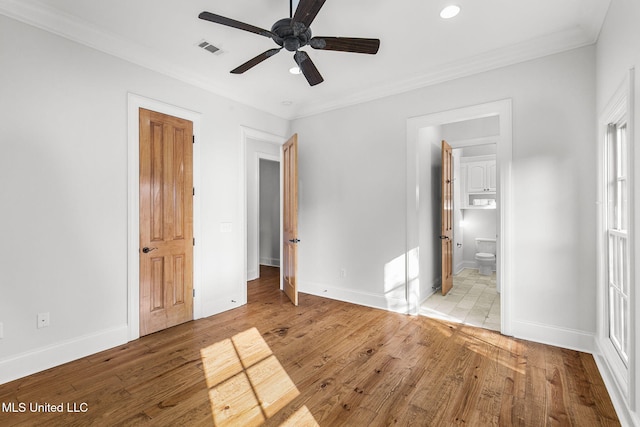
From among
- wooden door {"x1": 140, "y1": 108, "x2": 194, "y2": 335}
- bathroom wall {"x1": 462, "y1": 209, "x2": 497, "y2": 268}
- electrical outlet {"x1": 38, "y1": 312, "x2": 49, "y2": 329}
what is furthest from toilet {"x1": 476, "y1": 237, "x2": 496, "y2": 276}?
electrical outlet {"x1": 38, "y1": 312, "x2": 49, "y2": 329}

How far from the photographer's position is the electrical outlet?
8.02 feet

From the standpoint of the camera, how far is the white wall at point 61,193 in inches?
91.4

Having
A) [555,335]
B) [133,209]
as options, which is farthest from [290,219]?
[555,335]

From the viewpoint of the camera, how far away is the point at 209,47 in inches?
118

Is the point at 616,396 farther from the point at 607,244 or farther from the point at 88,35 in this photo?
the point at 88,35

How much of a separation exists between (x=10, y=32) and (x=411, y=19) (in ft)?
10.4

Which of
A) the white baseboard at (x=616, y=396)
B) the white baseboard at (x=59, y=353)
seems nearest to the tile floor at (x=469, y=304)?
the white baseboard at (x=616, y=396)

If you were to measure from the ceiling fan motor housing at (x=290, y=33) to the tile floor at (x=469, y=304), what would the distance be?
129 inches

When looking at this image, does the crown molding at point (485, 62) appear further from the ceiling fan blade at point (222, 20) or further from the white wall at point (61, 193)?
the white wall at point (61, 193)

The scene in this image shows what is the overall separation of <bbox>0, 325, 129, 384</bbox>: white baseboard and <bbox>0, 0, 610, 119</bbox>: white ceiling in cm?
261

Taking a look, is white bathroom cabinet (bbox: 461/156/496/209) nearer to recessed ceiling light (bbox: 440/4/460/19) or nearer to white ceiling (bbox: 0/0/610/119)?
white ceiling (bbox: 0/0/610/119)

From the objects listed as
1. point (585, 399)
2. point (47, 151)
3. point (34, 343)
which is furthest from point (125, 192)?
point (585, 399)

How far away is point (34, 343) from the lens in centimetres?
242

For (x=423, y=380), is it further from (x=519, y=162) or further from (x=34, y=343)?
(x=34, y=343)
